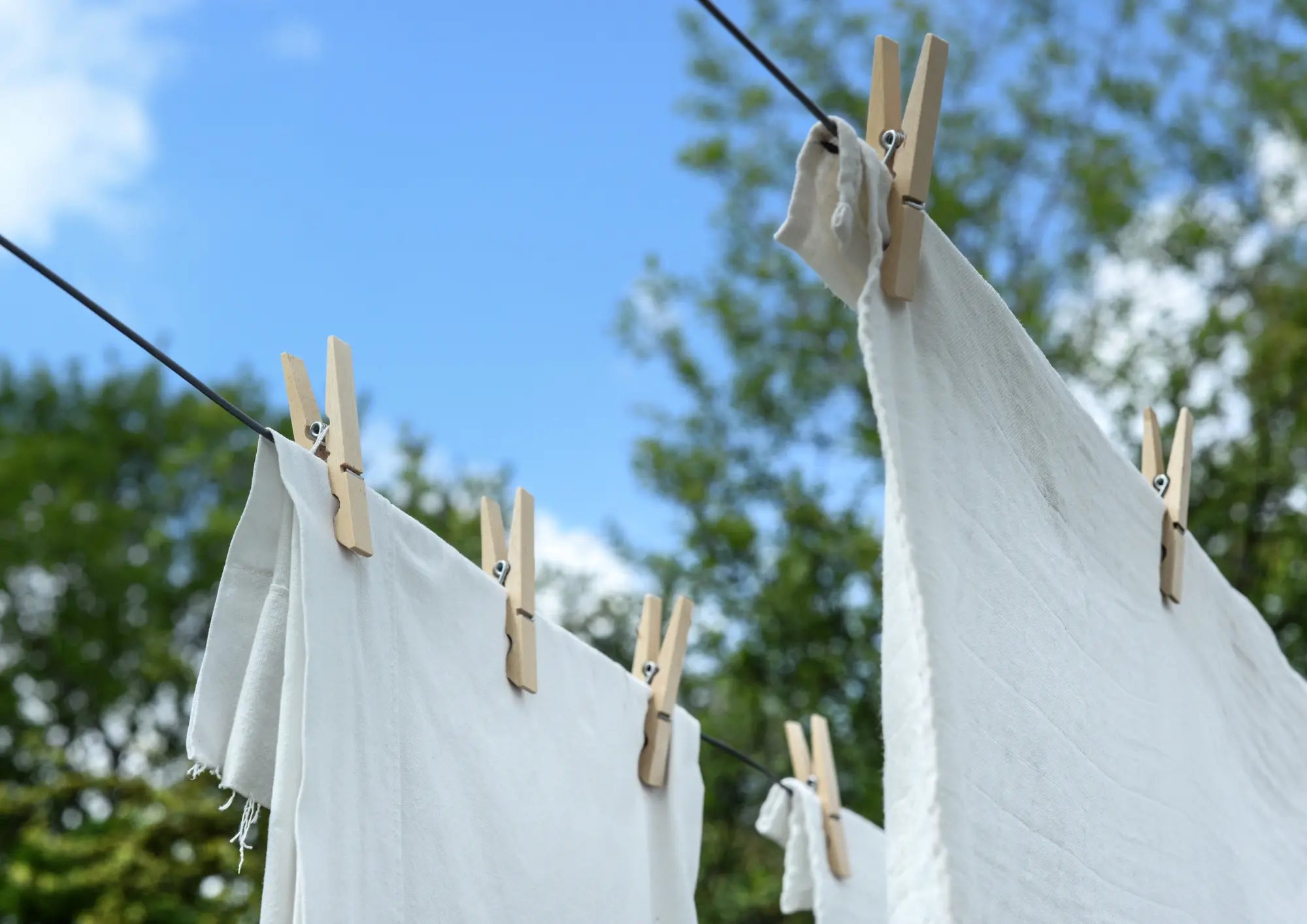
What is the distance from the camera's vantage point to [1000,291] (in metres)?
5.88

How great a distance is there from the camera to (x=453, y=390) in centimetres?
956

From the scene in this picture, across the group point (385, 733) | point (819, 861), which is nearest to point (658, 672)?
point (819, 861)

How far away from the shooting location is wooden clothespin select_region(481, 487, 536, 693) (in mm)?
1311

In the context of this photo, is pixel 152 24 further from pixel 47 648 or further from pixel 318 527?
pixel 318 527

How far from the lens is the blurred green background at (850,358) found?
193 inches

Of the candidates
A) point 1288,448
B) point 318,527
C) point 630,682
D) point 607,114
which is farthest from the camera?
point 607,114

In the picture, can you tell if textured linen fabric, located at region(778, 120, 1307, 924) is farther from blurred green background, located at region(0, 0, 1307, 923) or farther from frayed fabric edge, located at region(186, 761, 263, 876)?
blurred green background, located at region(0, 0, 1307, 923)

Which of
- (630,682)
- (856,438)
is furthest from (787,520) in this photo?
(630,682)

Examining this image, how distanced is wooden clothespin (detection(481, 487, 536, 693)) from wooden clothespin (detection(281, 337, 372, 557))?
0.24 m

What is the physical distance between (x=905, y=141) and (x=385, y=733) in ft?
1.88

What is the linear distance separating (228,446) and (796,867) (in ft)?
22.6

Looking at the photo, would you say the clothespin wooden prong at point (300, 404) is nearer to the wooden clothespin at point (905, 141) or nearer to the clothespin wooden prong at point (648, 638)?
the wooden clothespin at point (905, 141)

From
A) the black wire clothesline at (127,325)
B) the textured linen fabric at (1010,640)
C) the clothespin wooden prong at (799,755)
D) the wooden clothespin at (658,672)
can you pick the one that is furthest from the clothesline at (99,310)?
the clothespin wooden prong at (799,755)

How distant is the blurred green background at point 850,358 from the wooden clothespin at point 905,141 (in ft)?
13.2
